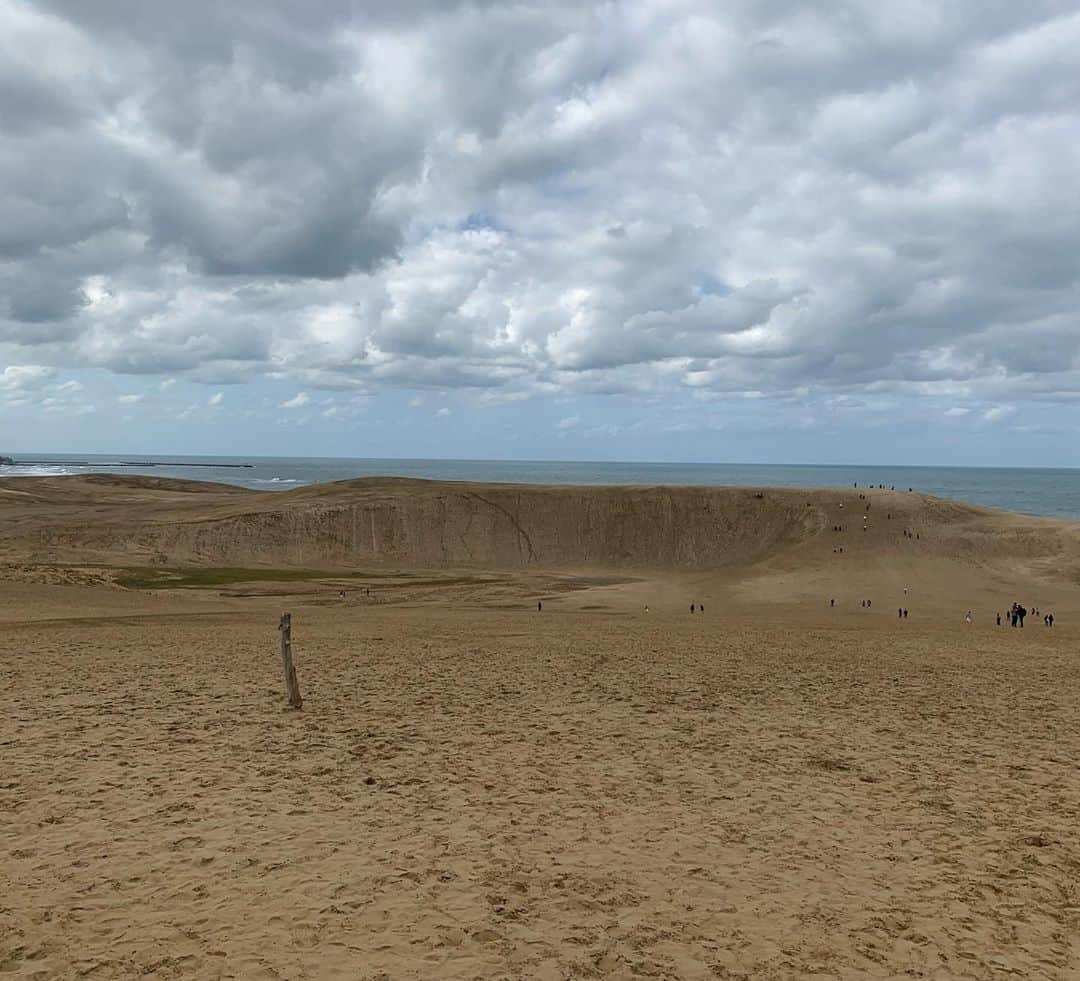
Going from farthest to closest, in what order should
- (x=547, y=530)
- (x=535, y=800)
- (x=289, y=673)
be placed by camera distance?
(x=547, y=530) → (x=289, y=673) → (x=535, y=800)

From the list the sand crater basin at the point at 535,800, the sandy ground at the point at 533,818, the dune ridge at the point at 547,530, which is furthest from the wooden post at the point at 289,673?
the dune ridge at the point at 547,530

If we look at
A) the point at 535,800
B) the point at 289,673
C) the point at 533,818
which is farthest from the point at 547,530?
the point at 533,818

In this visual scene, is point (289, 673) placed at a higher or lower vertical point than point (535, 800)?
higher

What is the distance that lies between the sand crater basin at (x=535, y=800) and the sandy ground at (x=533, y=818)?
4cm

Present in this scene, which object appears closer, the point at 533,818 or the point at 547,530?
the point at 533,818

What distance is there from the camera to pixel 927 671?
64.5ft

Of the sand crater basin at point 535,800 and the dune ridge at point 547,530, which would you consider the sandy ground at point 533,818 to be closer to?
the sand crater basin at point 535,800

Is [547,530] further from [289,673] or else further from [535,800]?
[535,800]

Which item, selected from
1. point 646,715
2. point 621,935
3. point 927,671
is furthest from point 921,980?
point 927,671

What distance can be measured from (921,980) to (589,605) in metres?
35.7

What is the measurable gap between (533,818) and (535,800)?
0.63 m

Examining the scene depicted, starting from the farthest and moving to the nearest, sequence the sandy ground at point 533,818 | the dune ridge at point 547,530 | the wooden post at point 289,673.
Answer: the dune ridge at point 547,530 → the wooden post at point 289,673 → the sandy ground at point 533,818

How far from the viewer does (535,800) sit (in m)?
10.1

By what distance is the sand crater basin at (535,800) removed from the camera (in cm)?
663
